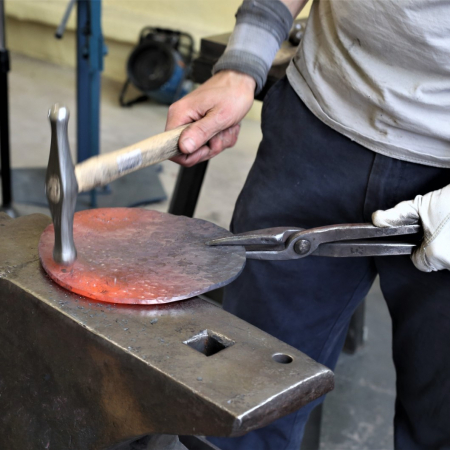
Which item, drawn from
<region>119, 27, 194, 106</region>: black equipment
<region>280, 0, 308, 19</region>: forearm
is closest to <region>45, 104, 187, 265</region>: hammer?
<region>280, 0, 308, 19</region>: forearm

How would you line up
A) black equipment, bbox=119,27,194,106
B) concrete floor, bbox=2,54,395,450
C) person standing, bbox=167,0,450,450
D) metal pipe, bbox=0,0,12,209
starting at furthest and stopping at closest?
black equipment, bbox=119,27,194,106 < metal pipe, bbox=0,0,12,209 < concrete floor, bbox=2,54,395,450 < person standing, bbox=167,0,450,450

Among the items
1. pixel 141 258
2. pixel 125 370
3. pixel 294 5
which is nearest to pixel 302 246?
pixel 141 258

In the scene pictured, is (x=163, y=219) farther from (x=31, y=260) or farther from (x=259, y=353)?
(x=259, y=353)

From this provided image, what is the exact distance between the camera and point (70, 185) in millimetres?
777

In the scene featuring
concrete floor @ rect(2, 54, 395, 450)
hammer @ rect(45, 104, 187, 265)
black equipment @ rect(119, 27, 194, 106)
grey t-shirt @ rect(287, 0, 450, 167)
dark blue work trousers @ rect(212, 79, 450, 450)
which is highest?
grey t-shirt @ rect(287, 0, 450, 167)

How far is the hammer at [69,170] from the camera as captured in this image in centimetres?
75

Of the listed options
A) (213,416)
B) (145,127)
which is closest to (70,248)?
(213,416)

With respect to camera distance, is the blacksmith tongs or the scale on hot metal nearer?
the scale on hot metal

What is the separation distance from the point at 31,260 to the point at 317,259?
0.52m

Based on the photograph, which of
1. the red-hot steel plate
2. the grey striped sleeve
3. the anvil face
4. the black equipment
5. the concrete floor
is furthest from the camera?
the black equipment

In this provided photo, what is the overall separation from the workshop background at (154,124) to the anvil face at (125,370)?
1116mm

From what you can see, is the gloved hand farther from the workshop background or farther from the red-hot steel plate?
the workshop background

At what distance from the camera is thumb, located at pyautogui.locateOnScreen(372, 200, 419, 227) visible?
0.94 metres

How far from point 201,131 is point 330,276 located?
38 cm
